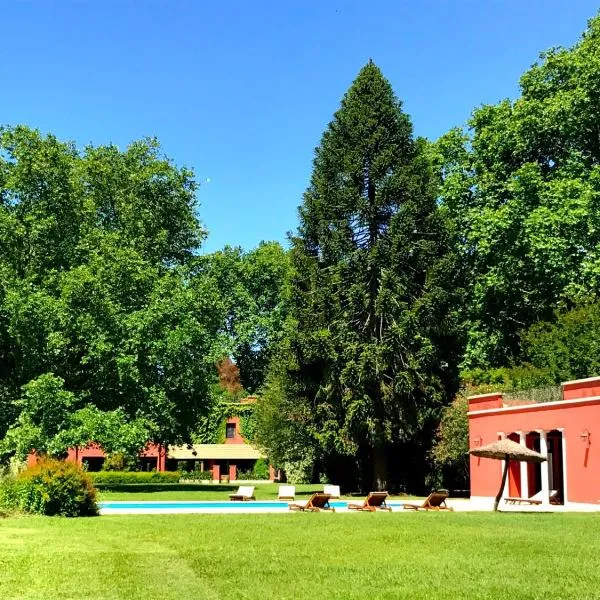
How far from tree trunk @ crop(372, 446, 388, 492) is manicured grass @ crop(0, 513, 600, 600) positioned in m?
16.3

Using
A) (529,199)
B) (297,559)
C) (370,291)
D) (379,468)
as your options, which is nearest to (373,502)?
(379,468)

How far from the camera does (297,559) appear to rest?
35.9 feet

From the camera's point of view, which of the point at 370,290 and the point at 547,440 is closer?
the point at 547,440

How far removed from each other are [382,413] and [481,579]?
23.1 meters

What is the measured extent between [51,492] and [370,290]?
59.9ft

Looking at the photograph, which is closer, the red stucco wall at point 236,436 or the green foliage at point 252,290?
the green foliage at point 252,290

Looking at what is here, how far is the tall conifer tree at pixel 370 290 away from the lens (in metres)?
32.0

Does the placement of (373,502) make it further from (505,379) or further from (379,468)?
(505,379)

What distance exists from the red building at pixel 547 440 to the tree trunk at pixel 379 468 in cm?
547

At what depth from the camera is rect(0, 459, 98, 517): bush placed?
1834cm

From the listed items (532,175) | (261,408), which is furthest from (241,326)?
(532,175)

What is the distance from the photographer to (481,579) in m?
9.20

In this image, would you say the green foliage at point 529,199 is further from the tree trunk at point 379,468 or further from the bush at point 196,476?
the bush at point 196,476

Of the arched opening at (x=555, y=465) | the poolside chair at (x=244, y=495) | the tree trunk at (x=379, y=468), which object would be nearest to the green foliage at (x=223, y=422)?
the tree trunk at (x=379, y=468)
